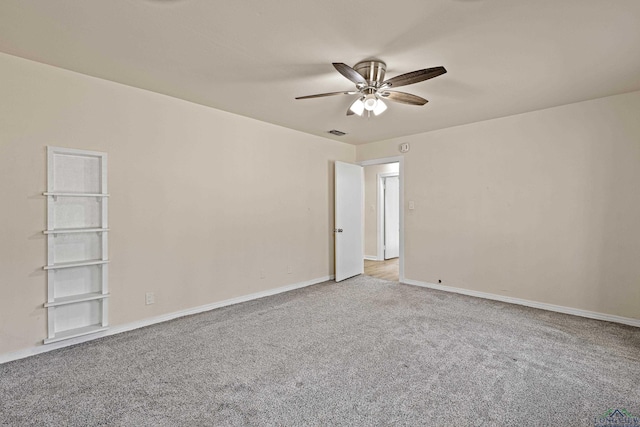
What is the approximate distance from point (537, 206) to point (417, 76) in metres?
2.62

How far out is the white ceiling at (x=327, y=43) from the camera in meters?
1.79

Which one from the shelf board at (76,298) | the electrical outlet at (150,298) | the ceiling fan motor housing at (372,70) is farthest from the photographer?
the electrical outlet at (150,298)

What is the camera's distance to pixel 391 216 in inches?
278

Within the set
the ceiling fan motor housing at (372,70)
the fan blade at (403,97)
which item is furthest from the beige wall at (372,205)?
the ceiling fan motor housing at (372,70)

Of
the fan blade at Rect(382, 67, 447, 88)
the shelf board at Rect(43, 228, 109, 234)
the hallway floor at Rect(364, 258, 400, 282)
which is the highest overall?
the fan blade at Rect(382, 67, 447, 88)

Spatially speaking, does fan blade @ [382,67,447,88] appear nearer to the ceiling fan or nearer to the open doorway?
the ceiling fan

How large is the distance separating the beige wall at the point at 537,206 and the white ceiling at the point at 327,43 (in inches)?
20.3

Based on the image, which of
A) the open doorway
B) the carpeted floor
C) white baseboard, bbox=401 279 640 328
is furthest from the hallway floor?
the carpeted floor

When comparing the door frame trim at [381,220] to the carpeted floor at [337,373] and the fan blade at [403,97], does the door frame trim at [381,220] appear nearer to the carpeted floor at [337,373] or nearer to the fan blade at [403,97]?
the carpeted floor at [337,373]

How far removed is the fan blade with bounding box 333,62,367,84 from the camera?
80.0 inches

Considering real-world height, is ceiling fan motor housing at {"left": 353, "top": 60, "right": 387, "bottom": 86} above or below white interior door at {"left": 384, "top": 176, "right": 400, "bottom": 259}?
above

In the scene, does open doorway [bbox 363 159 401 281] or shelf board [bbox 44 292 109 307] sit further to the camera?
open doorway [bbox 363 159 401 281]

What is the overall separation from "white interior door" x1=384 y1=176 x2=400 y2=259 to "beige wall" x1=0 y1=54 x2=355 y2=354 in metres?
2.47

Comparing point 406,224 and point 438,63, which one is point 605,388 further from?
point 406,224
